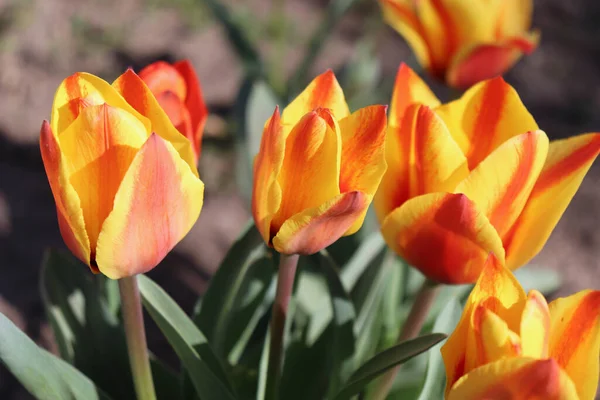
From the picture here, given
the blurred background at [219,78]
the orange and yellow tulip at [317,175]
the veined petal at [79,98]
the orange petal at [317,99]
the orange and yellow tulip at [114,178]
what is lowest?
the blurred background at [219,78]

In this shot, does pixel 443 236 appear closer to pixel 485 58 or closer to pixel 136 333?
pixel 136 333

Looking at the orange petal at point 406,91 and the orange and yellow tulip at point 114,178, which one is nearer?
the orange and yellow tulip at point 114,178

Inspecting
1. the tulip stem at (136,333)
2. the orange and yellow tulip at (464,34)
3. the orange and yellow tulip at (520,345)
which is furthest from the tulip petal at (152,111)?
the orange and yellow tulip at (464,34)

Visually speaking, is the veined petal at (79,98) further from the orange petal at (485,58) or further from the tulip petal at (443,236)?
the orange petal at (485,58)

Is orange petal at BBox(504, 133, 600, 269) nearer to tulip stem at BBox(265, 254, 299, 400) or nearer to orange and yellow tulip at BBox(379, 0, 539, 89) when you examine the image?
tulip stem at BBox(265, 254, 299, 400)

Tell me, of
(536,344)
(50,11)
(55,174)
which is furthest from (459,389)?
(50,11)

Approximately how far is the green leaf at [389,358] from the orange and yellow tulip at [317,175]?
0.33 feet

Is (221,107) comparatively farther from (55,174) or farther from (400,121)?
(55,174)

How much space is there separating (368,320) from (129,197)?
1.39ft

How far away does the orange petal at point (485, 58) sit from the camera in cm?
86

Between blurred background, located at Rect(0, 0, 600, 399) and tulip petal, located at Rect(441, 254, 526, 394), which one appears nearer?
tulip petal, located at Rect(441, 254, 526, 394)

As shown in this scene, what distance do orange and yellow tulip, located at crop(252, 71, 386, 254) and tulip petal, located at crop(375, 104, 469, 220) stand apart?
0.06 m

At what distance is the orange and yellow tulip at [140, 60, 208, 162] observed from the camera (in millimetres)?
539

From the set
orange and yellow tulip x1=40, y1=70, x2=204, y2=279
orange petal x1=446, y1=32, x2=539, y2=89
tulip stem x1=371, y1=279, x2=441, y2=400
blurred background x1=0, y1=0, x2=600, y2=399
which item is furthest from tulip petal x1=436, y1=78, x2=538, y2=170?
blurred background x1=0, y1=0, x2=600, y2=399
